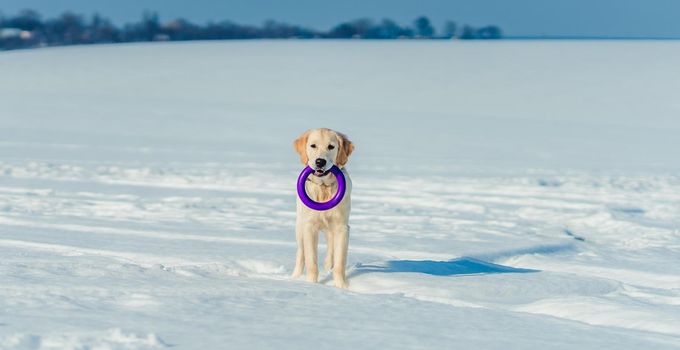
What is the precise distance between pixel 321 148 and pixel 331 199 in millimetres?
260

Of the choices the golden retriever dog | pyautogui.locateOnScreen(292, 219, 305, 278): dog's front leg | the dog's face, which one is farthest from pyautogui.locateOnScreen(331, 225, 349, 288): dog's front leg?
the dog's face

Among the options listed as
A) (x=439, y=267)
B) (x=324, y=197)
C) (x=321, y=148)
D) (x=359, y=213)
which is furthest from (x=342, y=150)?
(x=359, y=213)

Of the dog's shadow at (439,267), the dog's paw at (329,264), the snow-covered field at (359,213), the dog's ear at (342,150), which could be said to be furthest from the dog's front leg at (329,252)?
the dog's ear at (342,150)

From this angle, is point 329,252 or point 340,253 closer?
point 340,253

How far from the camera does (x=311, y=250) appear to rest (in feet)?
17.1

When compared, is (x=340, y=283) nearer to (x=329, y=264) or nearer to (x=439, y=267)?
(x=329, y=264)

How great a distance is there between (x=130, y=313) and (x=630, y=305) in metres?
2.43

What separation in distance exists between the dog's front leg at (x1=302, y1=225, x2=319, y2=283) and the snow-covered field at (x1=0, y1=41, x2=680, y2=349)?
20cm

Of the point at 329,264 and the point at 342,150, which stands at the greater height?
the point at 342,150

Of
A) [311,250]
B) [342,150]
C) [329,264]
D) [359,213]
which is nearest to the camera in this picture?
[342,150]

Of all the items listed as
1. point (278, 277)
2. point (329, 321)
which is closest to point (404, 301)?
point (329, 321)

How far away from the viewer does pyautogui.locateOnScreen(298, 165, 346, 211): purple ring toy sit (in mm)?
5031

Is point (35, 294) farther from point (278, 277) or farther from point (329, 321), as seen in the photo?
point (278, 277)

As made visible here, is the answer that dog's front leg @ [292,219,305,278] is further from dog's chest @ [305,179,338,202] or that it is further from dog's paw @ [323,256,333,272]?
dog's chest @ [305,179,338,202]
